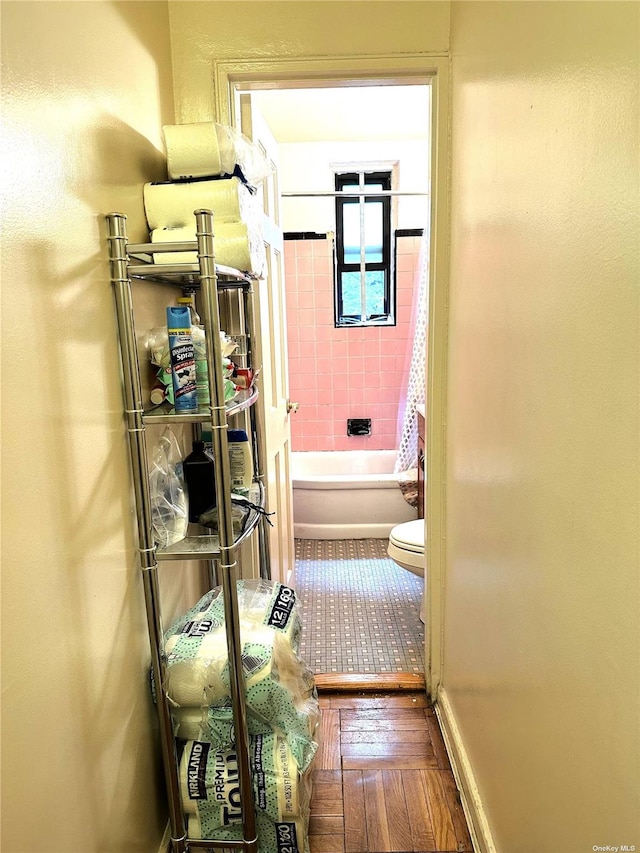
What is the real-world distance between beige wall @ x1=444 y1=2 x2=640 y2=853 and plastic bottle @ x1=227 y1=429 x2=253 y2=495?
613 millimetres

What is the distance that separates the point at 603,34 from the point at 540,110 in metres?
0.23

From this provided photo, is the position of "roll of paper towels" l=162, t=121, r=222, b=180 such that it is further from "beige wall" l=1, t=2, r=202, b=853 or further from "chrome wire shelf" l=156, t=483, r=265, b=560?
"chrome wire shelf" l=156, t=483, r=265, b=560

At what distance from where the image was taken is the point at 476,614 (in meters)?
1.53

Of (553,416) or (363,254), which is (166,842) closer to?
(553,416)

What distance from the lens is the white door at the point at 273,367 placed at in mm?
2020

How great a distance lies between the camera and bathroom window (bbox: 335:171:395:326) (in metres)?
3.98

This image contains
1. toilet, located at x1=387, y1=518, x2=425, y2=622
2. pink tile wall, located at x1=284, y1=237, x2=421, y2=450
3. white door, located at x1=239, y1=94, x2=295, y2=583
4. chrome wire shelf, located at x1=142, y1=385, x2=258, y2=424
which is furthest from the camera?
pink tile wall, located at x1=284, y1=237, x2=421, y2=450

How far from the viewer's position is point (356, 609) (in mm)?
2723

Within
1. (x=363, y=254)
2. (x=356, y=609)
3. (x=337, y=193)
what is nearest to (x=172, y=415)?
(x=356, y=609)

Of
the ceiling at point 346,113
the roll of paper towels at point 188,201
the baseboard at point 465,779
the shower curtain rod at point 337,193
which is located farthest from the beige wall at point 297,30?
the baseboard at point 465,779

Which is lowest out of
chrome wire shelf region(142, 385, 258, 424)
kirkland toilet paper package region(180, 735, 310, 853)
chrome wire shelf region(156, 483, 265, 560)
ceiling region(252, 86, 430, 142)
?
kirkland toilet paper package region(180, 735, 310, 853)

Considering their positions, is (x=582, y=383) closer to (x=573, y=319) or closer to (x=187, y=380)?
(x=573, y=319)

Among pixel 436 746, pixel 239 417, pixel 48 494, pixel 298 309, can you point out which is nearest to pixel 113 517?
pixel 48 494

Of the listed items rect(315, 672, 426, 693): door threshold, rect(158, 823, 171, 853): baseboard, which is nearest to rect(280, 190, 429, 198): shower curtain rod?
rect(315, 672, 426, 693): door threshold
